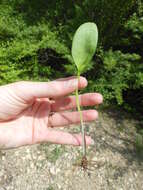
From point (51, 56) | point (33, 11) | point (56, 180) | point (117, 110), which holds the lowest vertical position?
point (56, 180)

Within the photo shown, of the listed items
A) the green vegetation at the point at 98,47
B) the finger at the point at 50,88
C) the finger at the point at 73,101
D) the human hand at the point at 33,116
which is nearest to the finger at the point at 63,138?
the human hand at the point at 33,116

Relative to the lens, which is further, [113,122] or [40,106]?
[113,122]

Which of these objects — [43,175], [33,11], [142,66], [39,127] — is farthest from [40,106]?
[33,11]

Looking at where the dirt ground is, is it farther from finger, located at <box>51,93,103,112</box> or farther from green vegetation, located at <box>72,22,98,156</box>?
green vegetation, located at <box>72,22,98,156</box>

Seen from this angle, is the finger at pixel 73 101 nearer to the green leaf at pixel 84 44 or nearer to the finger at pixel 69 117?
the finger at pixel 69 117

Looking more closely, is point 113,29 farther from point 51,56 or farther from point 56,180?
point 56,180

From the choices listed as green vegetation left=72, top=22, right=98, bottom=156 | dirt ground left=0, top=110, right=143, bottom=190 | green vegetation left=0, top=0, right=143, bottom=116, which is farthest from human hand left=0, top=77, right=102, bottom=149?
green vegetation left=0, top=0, right=143, bottom=116

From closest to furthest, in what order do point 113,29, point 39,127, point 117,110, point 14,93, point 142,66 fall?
point 14,93 < point 39,127 < point 142,66 < point 113,29 < point 117,110
